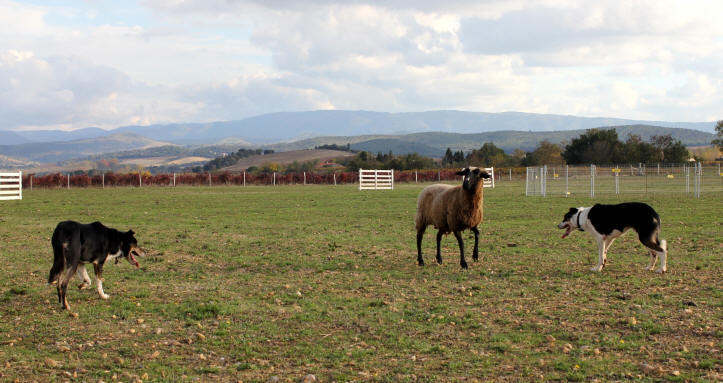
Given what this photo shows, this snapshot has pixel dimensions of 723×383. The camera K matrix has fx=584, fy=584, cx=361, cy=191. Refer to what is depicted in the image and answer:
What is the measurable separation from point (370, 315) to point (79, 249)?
4.28 metres

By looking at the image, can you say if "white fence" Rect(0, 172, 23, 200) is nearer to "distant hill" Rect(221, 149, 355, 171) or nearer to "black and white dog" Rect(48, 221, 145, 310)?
"black and white dog" Rect(48, 221, 145, 310)

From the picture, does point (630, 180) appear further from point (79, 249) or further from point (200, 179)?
point (200, 179)

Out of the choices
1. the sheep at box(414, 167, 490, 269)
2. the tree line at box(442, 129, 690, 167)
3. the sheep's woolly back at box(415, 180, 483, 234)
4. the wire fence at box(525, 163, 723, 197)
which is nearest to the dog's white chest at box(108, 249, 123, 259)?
the sheep at box(414, 167, 490, 269)

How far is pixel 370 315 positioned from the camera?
8023 mm

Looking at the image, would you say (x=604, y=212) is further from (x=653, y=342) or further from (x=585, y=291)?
(x=653, y=342)

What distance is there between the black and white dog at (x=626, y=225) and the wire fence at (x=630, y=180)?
25.0m

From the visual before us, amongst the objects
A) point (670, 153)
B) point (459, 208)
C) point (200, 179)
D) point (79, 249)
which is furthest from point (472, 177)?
point (670, 153)

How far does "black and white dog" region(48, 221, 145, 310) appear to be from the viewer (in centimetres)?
830

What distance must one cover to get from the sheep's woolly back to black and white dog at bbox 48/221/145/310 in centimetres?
611

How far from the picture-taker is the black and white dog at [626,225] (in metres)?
10.5

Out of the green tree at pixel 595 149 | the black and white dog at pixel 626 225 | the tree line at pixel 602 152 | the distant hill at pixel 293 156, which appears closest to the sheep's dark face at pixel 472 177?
the black and white dog at pixel 626 225

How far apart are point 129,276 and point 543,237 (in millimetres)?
10586

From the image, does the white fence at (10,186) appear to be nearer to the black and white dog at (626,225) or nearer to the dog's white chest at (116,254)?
the dog's white chest at (116,254)

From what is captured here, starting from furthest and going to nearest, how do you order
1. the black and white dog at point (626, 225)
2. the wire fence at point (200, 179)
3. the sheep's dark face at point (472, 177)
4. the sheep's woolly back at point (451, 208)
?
the wire fence at point (200, 179)
the sheep's woolly back at point (451, 208)
the sheep's dark face at point (472, 177)
the black and white dog at point (626, 225)
